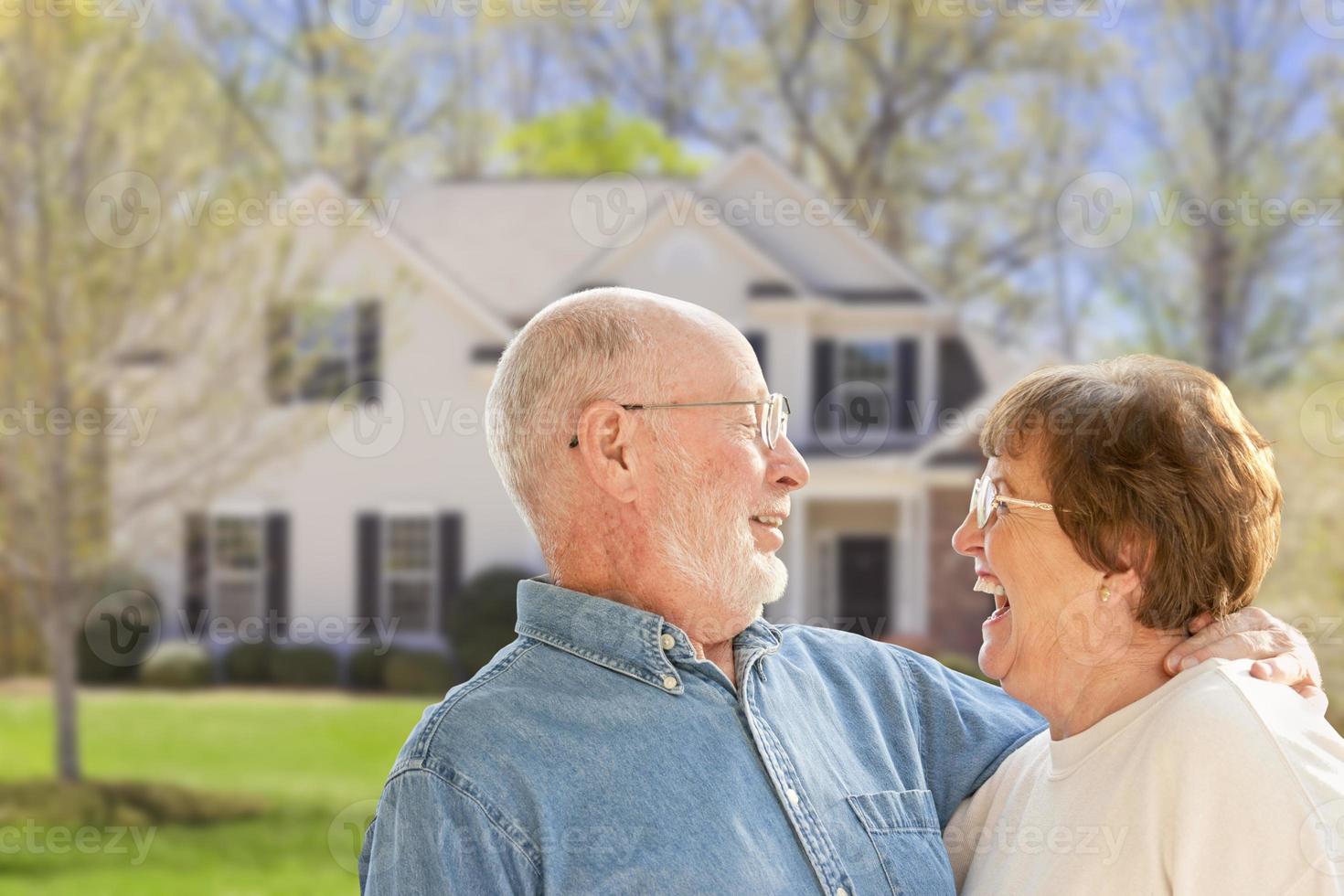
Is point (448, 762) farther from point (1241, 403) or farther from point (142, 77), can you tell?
point (1241, 403)

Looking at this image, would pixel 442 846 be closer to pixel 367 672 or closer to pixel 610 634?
pixel 610 634

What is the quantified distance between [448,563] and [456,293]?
6.46ft

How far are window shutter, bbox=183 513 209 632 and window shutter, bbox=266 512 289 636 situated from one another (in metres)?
0.45

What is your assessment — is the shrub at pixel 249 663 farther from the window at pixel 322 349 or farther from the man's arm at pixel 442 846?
the man's arm at pixel 442 846

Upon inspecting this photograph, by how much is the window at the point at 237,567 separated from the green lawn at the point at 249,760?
2.11 ft

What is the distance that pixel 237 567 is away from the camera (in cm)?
1027

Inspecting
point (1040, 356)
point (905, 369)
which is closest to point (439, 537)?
point (905, 369)

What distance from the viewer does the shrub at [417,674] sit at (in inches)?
386

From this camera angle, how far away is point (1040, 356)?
34.1ft

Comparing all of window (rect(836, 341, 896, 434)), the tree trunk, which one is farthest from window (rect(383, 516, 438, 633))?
window (rect(836, 341, 896, 434))

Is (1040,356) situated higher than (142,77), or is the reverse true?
(142,77)

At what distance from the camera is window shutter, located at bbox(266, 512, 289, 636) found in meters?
10.1

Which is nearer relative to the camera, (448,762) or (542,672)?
(448,762)

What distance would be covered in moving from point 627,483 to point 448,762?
1.36ft
